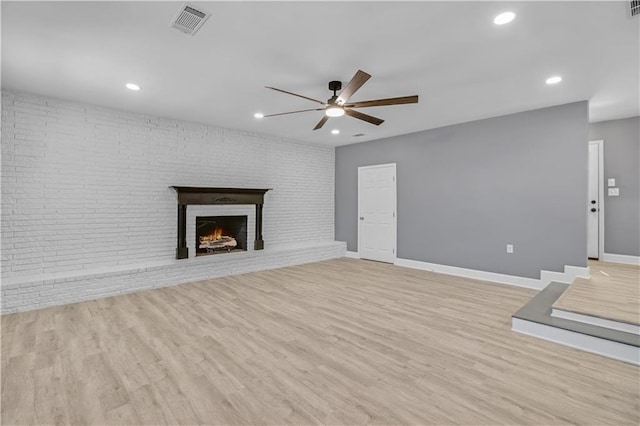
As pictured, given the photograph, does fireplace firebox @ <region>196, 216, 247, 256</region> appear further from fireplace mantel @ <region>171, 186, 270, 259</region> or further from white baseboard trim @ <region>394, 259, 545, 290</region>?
white baseboard trim @ <region>394, 259, 545, 290</region>

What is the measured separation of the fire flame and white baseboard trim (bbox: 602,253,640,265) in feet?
22.5

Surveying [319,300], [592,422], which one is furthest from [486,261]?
[592,422]

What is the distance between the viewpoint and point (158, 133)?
192 inches

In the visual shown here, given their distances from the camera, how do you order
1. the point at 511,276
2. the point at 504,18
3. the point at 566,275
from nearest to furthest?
the point at 504,18
the point at 566,275
the point at 511,276

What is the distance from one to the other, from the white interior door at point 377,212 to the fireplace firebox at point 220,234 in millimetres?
2651

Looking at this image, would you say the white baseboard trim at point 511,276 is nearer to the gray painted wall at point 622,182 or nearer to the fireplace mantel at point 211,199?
the gray painted wall at point 622,182

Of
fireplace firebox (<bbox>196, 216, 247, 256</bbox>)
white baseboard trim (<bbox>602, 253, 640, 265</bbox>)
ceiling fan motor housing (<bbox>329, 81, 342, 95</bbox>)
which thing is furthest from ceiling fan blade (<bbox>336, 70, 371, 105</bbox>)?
white baseboard trim (<bbox>602, 253, 640, 265</bbox>)

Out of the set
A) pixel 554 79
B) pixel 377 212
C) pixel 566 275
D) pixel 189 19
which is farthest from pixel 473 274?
pixel 189 19

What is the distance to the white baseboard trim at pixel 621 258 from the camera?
4980 millimetres

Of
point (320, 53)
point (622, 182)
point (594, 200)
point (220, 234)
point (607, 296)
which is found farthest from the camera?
point (220, 234)

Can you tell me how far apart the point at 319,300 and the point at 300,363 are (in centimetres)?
160

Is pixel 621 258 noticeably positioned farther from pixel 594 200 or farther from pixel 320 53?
pixel 320 53

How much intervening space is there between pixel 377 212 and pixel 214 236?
11.1ft

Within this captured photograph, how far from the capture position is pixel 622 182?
507cm
